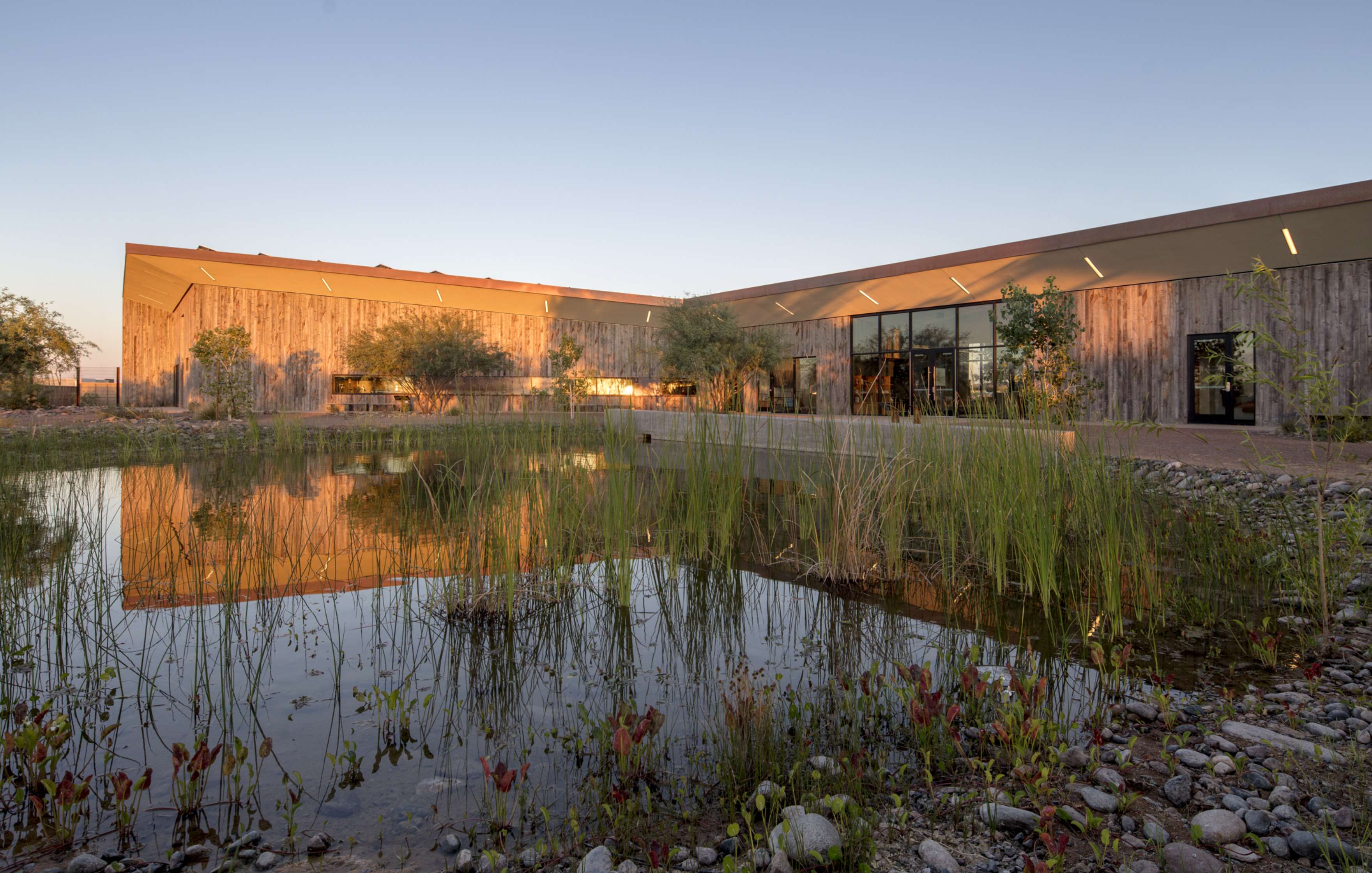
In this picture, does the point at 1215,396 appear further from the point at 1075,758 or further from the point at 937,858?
the point at 937,858

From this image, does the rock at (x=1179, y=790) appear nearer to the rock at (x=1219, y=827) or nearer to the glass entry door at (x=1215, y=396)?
the rock at (x=1219, y=827)

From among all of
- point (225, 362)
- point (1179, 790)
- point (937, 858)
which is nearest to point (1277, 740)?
point (1179, 790)

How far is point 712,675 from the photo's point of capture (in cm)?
250

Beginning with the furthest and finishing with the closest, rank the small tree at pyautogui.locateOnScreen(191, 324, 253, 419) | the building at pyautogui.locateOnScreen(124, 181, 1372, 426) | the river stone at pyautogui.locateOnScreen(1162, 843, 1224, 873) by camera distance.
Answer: the small tree at pyautogui.locateOnScreen(191, 324, 253, 419) → the building at pyautogui.locateOnScreen(124, 181, 1372, 426) → the river stone at pyautogui.locateOnScreen(1162, 843, 1224, 873)

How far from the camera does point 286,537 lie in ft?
15.2

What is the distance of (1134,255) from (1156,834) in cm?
1440

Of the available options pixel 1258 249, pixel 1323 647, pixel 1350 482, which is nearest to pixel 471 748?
pixel 1323 647

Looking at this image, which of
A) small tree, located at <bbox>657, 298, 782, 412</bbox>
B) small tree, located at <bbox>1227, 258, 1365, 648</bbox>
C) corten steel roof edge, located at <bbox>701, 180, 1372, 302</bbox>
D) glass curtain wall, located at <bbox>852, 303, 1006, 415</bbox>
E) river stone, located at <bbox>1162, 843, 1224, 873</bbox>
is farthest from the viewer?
small tree, located at <bbox>657, 298, 782, 412</bbox>

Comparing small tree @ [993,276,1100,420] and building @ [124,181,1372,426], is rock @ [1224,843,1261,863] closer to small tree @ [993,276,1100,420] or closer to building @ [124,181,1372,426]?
building @ [124,181,1372,426]

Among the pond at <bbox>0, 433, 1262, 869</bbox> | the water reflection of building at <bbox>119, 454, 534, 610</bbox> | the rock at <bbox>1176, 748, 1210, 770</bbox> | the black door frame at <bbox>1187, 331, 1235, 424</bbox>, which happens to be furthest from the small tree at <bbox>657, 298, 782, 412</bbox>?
the rock at <bbox>1176, 748, 1210, 770</bbox>

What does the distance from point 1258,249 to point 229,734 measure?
50.2 feet

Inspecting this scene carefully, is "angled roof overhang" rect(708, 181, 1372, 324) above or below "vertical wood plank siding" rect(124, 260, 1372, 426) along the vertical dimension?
above

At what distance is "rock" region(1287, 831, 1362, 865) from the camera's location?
1333mm

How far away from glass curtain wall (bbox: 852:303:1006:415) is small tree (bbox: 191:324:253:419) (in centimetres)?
1361
